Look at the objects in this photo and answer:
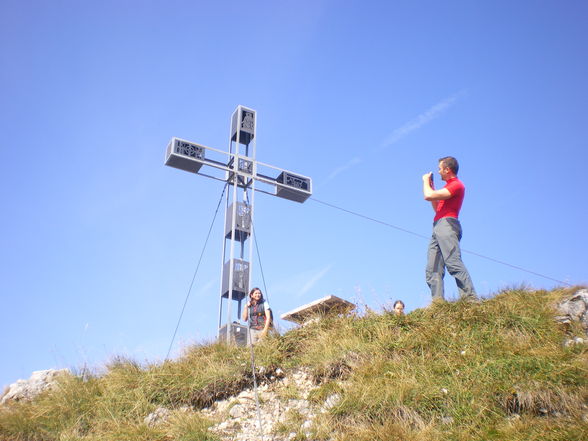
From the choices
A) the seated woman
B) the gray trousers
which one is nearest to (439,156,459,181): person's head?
the gray trousers

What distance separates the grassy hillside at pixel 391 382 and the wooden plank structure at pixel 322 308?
480 mm

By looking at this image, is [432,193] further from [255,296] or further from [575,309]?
[255,296]

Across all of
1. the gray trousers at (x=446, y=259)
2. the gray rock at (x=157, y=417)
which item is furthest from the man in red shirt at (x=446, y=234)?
the gray rock at (x=157, y=417)

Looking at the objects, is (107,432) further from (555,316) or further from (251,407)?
(555,316)

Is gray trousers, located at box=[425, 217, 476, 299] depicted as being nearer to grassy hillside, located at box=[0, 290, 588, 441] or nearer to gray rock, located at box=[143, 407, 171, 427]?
grassy hillside, located at box=[0, 290, 588, 441]

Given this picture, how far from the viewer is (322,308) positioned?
9758mm

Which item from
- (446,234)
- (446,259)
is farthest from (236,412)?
(446,234)

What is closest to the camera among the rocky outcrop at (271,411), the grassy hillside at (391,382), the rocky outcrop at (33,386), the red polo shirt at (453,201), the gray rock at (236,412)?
the grassy hillside at (391,382)

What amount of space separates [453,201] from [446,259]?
2.99 ft

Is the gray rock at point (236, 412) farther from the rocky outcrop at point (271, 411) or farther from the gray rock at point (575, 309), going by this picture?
the gray rock at point (575, 309)

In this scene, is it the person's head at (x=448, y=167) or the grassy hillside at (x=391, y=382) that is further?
the person's head at (x=448, y=167)

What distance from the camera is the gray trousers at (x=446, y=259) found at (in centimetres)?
840

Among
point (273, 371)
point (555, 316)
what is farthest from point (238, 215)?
point (555, 316)

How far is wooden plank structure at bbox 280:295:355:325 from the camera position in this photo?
9.34 m
